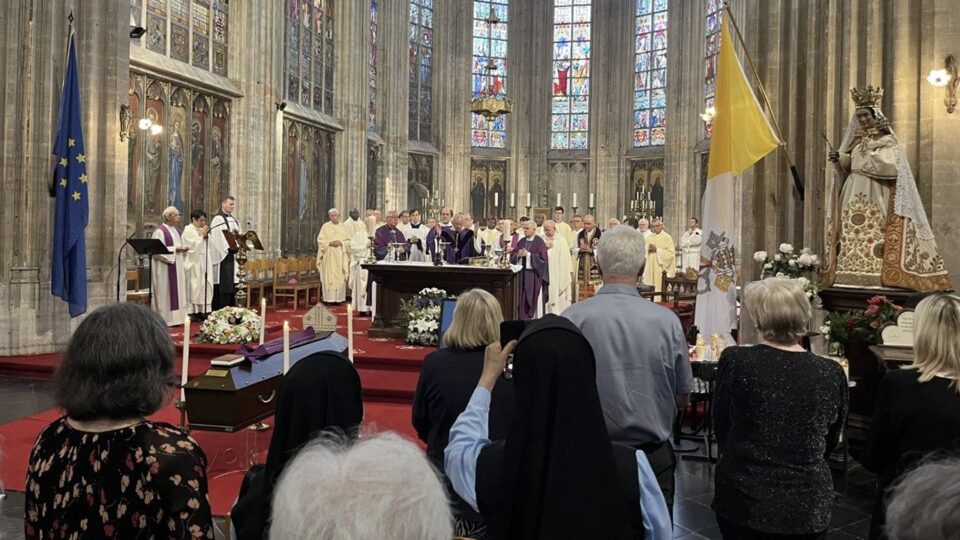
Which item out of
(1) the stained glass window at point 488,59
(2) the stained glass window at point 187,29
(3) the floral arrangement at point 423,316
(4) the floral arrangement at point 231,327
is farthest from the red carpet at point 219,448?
(1) the stained glass window at point 488,59

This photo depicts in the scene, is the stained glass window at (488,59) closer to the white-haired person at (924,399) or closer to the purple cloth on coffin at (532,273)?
the purple cloth on coffin at (532,273)

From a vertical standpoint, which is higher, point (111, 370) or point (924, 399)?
point (111, 370)

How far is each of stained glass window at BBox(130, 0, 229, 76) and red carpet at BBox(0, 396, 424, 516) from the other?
9030 mm

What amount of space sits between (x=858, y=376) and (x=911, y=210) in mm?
1785

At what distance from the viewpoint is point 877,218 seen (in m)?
7.43

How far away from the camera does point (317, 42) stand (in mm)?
19609

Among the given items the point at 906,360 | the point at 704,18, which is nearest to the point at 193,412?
the point at 906,360

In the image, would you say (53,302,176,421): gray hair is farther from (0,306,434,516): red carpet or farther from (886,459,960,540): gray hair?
(0,306,434,516): red carpet

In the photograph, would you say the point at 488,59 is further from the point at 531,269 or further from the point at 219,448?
the point at 219,448

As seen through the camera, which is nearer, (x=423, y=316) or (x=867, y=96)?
(x=867, y=96)

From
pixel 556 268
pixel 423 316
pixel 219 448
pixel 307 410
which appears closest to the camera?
pixel 307 410

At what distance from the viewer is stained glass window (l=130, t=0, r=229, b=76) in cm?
1384

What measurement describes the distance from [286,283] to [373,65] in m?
9.86

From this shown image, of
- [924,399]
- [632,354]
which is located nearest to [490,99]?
[632,354]
